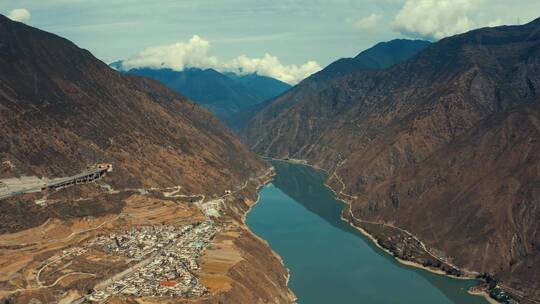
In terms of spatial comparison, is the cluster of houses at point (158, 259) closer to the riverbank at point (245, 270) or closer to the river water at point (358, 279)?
the riverbank at point (245, 270)

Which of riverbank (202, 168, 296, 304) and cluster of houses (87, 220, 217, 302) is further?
riverbank (202, 168, 296, 304)

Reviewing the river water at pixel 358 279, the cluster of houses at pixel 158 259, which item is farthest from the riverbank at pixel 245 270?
the river water at pixel 358 279

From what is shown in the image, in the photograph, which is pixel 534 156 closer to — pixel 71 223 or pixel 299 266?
pixel 299 266

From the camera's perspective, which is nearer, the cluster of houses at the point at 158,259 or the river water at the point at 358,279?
the cluster of houses at the point at 158,259

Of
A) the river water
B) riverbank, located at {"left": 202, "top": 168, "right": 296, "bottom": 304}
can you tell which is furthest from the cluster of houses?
the river water

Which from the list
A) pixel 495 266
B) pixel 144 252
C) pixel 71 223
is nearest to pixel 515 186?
pixel 495 266

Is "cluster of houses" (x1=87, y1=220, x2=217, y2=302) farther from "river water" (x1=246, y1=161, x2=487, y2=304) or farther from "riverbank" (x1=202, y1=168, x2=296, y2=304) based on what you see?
"river water" (x1=246, y1=161, x2=487, y2=304)

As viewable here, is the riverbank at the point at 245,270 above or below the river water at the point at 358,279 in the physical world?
above

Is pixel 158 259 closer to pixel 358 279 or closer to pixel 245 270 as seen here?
pixel 245 270
